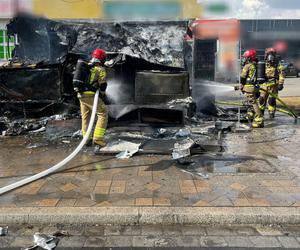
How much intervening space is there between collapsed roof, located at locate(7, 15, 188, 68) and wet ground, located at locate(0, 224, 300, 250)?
5.82m

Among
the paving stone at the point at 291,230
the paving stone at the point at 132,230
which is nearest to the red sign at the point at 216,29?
the paving stone at the point at 291,230

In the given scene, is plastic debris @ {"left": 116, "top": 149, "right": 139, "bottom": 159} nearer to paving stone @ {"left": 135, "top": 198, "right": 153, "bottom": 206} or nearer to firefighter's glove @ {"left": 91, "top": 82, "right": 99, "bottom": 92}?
firefighter's glove @ {"left": 91, "top": 82, "right": 99, "bottom": 92}

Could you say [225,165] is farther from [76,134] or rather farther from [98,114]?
[76,134]

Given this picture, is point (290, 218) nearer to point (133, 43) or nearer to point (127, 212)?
point (127, 212)

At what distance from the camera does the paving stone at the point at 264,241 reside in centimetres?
355

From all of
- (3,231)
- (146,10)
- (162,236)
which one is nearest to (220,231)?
(162,236)

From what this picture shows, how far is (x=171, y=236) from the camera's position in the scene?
3.74m

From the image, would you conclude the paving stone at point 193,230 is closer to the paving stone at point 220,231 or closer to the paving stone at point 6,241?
the paving stone at point 220,231

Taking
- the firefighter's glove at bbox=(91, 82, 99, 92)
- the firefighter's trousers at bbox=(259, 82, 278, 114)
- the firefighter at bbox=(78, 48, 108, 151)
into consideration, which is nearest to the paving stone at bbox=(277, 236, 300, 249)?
the firefighter at bbox=(78, 48, 108, 151)

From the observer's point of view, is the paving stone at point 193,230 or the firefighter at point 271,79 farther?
the firefighter at point 271,79

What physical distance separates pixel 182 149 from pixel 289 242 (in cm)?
304

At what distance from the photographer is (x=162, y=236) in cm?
375

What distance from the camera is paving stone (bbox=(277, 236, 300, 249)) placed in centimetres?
352

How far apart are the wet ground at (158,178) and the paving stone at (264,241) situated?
632mm
